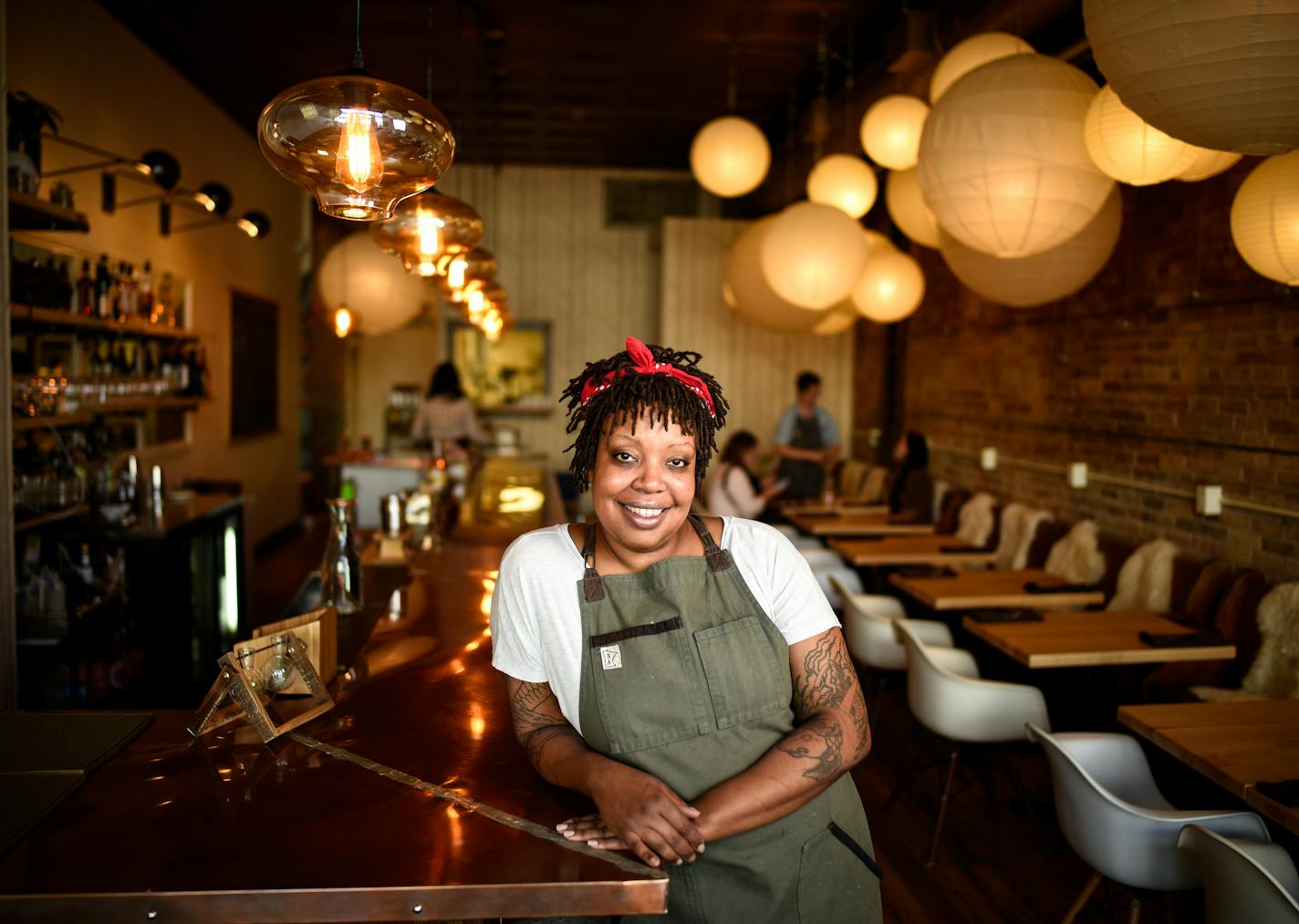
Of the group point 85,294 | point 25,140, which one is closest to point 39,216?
point 25,140

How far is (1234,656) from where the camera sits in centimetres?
382

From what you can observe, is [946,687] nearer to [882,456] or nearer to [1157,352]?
[1157,352]

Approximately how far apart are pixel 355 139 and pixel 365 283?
5249mm

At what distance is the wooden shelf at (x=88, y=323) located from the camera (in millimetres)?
4172

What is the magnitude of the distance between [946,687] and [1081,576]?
210 cm

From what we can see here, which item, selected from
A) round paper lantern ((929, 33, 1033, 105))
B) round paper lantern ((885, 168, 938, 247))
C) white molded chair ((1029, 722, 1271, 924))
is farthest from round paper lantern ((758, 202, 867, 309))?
white molded chair ((1029, 722, 1271, 924))

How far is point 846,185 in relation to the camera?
567 cm

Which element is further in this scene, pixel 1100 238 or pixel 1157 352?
pixel 1157 352

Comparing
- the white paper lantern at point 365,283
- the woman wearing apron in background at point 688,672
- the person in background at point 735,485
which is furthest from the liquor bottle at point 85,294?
the woman wearing apron in background at point 688,672

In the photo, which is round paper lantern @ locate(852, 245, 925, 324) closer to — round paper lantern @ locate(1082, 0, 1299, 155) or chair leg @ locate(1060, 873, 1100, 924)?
round paper lantern @ locate(1082, 0, 1299, 155)

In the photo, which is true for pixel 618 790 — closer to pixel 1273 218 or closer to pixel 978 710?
pixel 978 710

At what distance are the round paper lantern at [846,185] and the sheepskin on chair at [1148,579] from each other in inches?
96.5

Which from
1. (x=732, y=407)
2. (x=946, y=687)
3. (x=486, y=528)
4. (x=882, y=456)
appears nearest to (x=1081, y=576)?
(x=946, y=687)

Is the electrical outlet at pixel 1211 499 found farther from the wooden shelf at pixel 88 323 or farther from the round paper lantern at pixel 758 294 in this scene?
the wooden shelf at pixel 88 323
